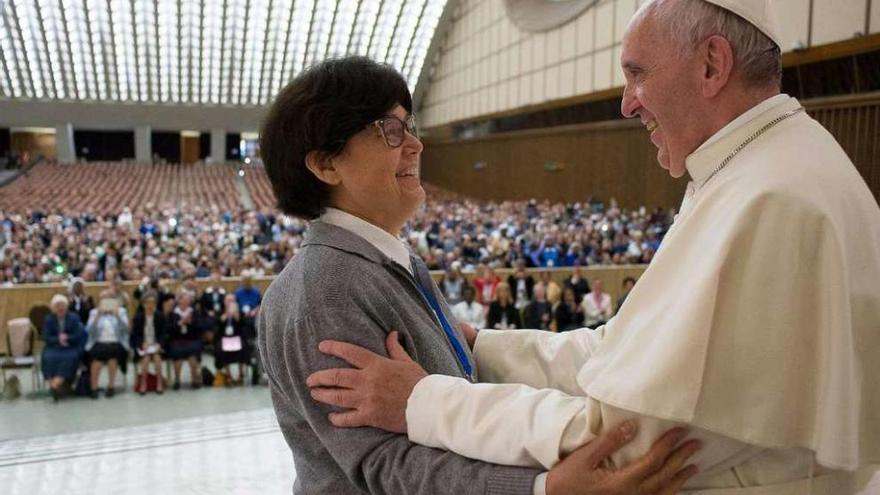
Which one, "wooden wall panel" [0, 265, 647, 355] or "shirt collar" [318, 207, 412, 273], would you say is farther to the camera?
"wooden wall panel" [0, 265, 647, 355]

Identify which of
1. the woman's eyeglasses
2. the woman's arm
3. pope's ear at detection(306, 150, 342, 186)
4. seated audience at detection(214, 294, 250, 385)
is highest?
the woman's eyeglasses

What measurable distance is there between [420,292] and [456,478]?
0.49m

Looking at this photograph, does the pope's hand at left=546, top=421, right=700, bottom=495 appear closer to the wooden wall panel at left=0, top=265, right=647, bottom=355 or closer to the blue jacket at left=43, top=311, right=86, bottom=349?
the blue jacket at left=43, top=311, right=86, bottom=349

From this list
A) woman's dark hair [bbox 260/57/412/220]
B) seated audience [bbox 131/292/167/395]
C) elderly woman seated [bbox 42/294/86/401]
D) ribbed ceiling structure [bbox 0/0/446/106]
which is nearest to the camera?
woman's dark hair [bbox 260/57/412/220]

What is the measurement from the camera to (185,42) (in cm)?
3500

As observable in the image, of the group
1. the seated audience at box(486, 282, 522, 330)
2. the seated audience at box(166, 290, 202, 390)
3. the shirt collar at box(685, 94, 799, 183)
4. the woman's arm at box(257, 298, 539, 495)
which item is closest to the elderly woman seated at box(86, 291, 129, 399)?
the seated audience at box(166, 290, 202, 390)

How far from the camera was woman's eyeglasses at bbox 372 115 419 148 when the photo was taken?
157 centimetres

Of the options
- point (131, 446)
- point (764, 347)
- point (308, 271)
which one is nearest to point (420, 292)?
point (308, 271)

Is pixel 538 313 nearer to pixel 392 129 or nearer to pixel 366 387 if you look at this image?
pixel 392 129

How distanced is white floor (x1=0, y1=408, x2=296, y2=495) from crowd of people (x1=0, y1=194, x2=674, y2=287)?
495 centimetres

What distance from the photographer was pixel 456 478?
1.27 meters

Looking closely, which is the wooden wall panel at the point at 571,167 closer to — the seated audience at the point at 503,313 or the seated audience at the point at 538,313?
the seated audience at the point at 538,313

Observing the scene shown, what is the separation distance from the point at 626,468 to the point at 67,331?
8219 millimetres

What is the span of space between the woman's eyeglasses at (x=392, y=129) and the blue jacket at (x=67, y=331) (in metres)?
7.67
